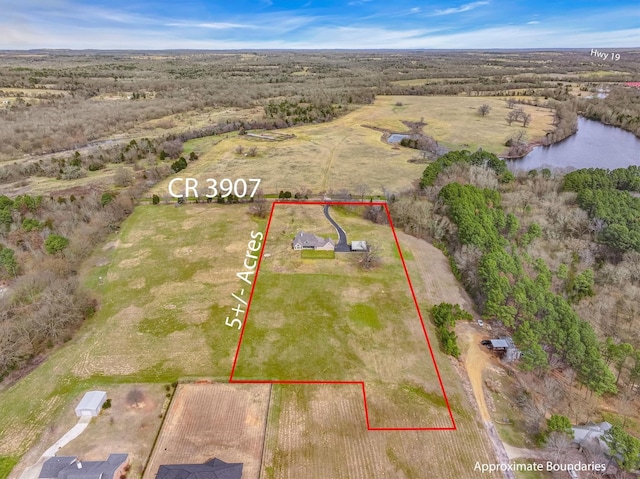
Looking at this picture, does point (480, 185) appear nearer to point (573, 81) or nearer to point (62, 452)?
point (62, 452)

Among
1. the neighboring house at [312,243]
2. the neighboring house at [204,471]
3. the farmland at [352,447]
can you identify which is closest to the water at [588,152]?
the neighboring house at [312,243]

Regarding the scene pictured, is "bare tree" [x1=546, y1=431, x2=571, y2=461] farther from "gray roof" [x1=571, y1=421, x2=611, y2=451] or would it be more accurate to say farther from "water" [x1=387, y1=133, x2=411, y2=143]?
"water" [x1=387, y1=133, x2=411, y2=143]

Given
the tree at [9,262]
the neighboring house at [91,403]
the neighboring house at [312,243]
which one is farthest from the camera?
the neighboring house at [312,243]

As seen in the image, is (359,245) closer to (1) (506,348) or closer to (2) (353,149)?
(1) (506,348)

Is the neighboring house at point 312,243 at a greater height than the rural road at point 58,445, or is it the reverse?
the neighboring house at point 312,243

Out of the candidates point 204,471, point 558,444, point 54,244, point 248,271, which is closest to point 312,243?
point 248,271

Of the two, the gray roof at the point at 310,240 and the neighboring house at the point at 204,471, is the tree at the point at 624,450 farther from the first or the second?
the gray roof at the point at 310,240
